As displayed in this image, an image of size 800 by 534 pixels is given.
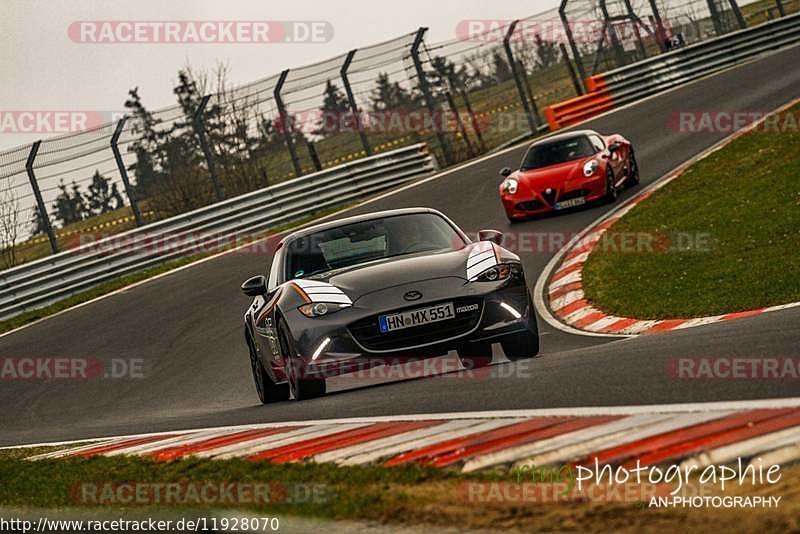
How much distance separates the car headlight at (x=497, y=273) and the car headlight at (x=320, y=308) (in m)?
1.02

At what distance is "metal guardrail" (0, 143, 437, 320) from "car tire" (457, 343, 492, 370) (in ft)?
47.3

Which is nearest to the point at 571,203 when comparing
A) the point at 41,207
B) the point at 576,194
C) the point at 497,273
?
the point at 576,194

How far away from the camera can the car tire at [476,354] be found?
8.73 m

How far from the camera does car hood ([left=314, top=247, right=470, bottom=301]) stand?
868 cm

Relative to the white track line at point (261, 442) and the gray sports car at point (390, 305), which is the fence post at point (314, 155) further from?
the white track line at point (261, 442)

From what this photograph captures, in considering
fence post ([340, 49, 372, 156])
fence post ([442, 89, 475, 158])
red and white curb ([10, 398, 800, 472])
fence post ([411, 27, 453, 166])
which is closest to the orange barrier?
Result: fence post ([442, 89, 475, 158])

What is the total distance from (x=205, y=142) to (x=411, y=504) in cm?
2251

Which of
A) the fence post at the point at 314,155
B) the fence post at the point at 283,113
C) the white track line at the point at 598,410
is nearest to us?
the white track line at the point at 598,410

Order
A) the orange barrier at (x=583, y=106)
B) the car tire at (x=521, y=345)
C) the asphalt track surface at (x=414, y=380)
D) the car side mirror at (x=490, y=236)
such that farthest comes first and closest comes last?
the orange barrier at (x=583, y=106)
the car side mirror at (x=490, y=236)
the car tire at (x=521, y=345)
the asphalt track surface at (x=414, y=380)

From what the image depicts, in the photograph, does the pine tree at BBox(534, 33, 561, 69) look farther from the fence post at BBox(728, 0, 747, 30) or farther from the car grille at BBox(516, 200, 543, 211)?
the car grille at BBox(516, 200, 543, 211)

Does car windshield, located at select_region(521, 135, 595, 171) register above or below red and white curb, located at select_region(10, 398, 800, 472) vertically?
below

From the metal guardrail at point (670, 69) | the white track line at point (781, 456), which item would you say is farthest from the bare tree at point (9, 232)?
the white track line at point (781, 456)

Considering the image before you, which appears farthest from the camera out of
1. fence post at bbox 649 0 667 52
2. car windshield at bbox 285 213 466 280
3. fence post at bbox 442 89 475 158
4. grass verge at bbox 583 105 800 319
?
fence post at bbox 649 0 667 52

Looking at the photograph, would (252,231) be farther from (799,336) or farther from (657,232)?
(799,336)
